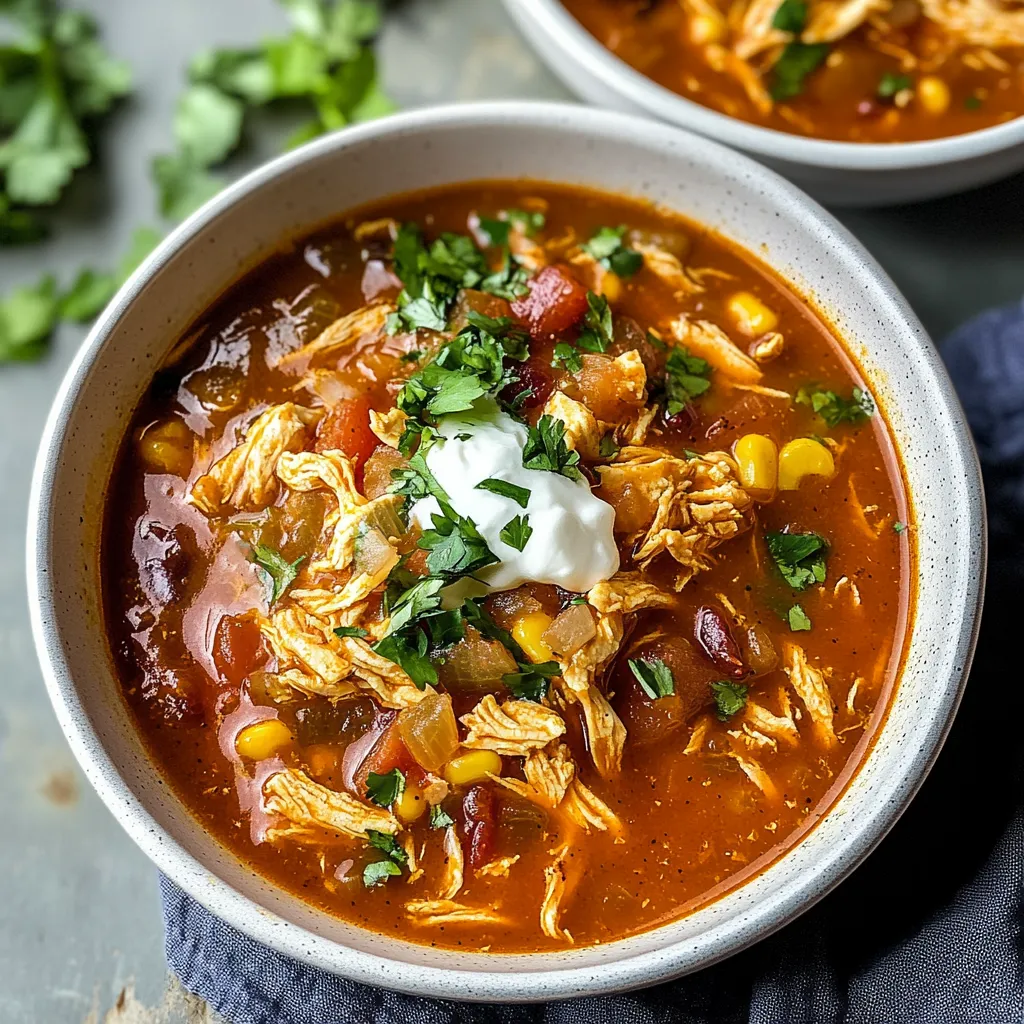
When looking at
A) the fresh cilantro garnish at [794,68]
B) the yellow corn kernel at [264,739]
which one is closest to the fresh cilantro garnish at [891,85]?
the fresh cilantro garnish at [794,68]

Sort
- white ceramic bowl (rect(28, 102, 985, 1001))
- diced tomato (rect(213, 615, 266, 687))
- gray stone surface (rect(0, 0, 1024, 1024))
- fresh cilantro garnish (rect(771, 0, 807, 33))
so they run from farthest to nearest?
fresh cilantro garnish (rect(771, 0, 807, 33)) < gray stone surface (rect(0, 0, 1024, 1024)) < diced tomato (rect(213, 615, 266, 687)) < white ceramic bowl (rect(28, 102, 985, 1001))

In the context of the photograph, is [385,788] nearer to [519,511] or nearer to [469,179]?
[519,511]

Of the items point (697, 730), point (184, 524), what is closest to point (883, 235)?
point (697, 730)

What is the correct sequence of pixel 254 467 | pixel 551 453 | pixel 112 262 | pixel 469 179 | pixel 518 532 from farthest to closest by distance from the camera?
pixel 112 262 → pixel 469 179 → pixel 254 467 → pixel 551 453 → pixel 518 532

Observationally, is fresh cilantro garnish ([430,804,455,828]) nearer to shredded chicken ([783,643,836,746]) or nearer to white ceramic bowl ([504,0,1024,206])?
shredded chicken ([783,643,836,746])

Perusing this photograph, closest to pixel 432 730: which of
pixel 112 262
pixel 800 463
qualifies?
pixel 800 463

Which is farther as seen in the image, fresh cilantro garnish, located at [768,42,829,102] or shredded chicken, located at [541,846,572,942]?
fresh cilantro garnish, located at [768,42,829,102]

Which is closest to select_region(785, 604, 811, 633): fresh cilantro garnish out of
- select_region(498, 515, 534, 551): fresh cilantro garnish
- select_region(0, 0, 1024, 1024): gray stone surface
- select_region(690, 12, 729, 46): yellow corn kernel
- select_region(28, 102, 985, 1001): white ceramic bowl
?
select_region(28, 102, 985, 1001): white ceramic bowl
